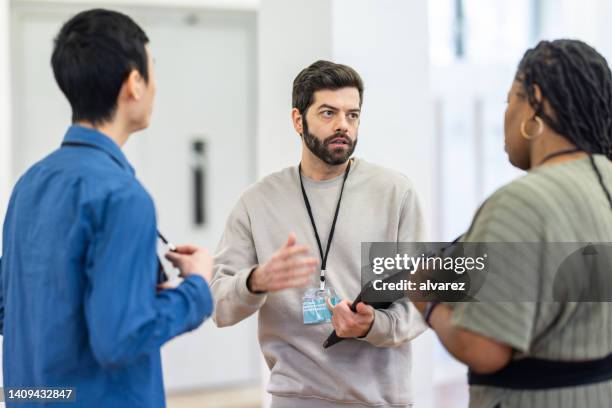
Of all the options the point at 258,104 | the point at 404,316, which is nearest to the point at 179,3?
the point at 258,104

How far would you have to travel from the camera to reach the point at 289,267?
1.65 m

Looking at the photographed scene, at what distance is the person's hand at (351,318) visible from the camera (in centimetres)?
191

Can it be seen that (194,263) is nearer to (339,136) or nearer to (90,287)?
(90,287)

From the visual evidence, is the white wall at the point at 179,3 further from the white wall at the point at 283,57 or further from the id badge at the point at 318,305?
the id badge at the point at 318,305

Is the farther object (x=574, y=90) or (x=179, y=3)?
(x=179, y=3)

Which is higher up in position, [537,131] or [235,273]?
[537,131]

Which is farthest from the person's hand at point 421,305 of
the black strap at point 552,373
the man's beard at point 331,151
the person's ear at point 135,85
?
the person's ear at point 135,85

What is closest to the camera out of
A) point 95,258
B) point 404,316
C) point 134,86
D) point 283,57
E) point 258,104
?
point 95,258

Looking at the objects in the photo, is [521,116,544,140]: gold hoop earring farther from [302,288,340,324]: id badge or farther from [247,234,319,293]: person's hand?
[302,288,340,324]: id badge

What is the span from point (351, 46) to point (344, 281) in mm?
1110

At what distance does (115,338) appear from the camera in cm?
131

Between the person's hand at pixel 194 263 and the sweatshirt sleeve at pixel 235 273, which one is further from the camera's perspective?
the sweatshirt sleeve at pixel 235 273

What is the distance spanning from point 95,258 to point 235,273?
0.78 metres

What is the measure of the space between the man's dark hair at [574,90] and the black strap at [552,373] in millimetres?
441
